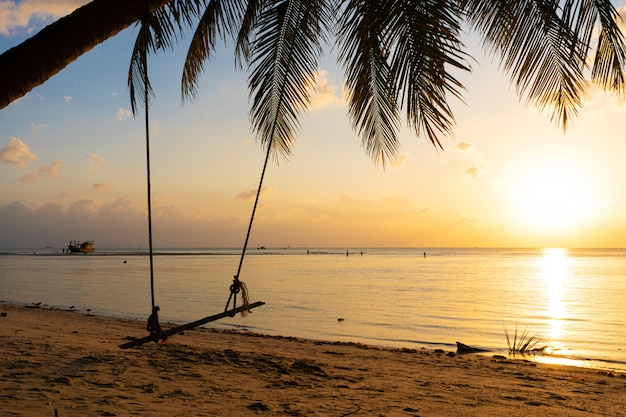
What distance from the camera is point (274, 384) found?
20.9 feet

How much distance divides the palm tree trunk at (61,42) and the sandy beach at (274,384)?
329 centimetres

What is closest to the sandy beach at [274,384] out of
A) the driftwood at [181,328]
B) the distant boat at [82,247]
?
the driftwood at [181,328]

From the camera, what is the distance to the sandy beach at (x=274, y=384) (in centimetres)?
523

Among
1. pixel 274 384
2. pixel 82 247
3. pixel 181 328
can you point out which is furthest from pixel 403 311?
pixel 82 247

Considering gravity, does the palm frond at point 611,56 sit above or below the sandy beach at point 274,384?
above

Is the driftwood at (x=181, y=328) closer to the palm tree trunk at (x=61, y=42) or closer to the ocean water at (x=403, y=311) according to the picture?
the palm tree trunk at (x=61, y=42)

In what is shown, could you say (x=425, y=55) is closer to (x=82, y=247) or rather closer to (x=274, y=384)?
(x=274, y=384)

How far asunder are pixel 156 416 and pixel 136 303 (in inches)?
677

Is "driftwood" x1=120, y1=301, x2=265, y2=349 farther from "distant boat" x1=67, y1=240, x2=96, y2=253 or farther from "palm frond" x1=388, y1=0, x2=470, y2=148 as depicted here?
"distant boat" x1=67, y1=240, x2=96, y2=253

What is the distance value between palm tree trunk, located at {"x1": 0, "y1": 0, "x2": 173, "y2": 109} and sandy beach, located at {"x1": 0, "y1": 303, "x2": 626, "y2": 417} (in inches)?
129

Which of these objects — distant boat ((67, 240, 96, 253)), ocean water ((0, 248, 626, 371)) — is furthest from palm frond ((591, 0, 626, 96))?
distant boat ((67, 240, 96, 253))

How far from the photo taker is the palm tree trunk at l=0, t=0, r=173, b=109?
94.3 inches

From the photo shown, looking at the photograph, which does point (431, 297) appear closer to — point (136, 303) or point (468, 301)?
point (468, 301)

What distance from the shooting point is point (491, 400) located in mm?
6250
